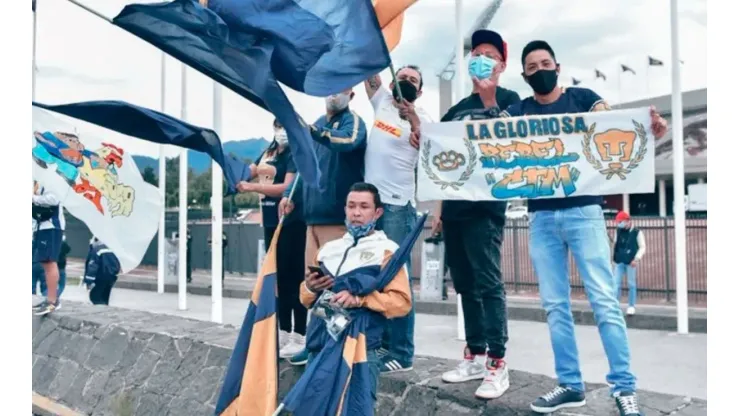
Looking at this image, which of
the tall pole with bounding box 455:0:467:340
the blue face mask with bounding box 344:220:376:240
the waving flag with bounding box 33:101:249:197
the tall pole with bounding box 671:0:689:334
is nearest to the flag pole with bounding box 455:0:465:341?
the tall pole with bounding box 455:0:467:340

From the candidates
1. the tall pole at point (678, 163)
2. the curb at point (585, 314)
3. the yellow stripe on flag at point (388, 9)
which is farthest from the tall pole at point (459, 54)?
the yellow stripe on flag at point (388, 9)

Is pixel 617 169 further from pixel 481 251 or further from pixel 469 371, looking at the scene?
pixel 469 371

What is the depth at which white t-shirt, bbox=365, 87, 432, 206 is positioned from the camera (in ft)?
14.5

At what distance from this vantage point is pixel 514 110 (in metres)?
3.84

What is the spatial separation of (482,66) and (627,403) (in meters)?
1.92

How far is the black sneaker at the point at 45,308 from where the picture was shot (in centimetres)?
764

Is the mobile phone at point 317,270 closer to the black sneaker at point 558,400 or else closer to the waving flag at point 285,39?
the waving flag at point 285,39

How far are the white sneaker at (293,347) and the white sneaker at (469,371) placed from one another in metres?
1.23

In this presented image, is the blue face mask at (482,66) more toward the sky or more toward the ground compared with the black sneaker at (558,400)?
more toward the sky

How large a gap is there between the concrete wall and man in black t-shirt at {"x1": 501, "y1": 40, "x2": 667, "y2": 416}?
0.62 feet

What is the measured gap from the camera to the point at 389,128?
176 inches

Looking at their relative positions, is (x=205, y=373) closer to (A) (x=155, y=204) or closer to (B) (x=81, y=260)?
(A) (x=155, y=204)

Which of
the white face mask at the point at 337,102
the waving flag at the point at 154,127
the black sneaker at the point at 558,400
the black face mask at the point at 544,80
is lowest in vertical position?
the black sneaker at the point at 558,400

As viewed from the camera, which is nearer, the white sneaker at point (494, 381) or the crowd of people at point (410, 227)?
the crowd of people at point (410, 227)
